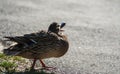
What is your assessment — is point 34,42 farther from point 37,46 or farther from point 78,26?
point 78,26

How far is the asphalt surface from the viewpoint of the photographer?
8242mm

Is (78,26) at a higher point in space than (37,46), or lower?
lower

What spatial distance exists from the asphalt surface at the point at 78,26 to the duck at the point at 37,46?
0.47 metres

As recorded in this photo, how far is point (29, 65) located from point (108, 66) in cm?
149

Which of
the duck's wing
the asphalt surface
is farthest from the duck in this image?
the asphalt surface

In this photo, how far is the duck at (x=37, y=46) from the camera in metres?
7.20

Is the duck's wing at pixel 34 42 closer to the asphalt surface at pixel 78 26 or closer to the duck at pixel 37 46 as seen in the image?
the duck at pixel 37 46

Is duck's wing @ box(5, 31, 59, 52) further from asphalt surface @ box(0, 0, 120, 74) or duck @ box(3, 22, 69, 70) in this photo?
asphalt surface @ box(0, 0, 120, 74)

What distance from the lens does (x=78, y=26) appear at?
1145 centimetres

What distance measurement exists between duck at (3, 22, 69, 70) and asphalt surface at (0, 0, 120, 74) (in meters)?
0.47

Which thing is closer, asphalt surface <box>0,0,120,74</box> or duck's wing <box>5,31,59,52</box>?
duck's wing <box>5,31,59,52</box>

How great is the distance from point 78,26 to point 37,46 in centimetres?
428

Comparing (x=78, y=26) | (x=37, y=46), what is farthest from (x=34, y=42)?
(x=78, y=26)

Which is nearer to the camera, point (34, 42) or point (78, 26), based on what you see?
point (34, 42)
